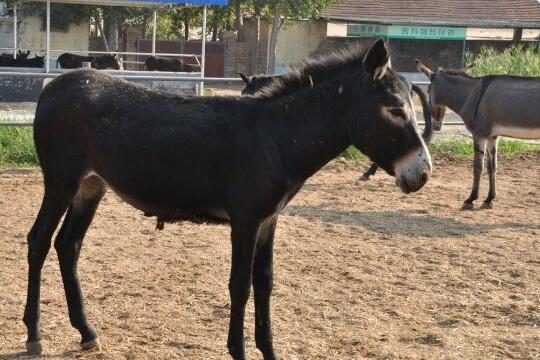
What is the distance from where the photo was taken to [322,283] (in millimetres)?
6223

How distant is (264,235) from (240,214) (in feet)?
1.14

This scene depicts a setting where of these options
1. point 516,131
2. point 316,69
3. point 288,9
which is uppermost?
point 288,9

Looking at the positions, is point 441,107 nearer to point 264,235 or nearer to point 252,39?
point 264,235

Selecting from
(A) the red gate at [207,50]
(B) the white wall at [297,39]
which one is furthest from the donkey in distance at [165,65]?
(B) the white wall at [297,39]

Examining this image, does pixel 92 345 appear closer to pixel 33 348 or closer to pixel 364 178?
pixel 33 348

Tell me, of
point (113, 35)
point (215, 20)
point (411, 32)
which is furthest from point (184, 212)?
point (215, 20)

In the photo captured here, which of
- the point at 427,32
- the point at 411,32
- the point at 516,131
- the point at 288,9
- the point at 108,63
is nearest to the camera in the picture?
the point at 516,131

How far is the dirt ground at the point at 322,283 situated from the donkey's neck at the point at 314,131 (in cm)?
129

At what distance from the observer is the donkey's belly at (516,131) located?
399 inches

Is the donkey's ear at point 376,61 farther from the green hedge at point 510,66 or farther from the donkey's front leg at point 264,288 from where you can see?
the green hedge at point 510,66

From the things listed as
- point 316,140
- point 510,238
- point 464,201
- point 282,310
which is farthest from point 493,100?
point 316,140

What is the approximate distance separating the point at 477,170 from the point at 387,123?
6354 millimetres

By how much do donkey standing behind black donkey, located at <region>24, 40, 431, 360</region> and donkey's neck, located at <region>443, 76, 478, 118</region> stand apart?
706 centimetres

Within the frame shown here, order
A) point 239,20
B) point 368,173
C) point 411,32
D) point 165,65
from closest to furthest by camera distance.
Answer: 1. point 368,173
2. point 165,65
3. point 411,32
4. point 239,20
